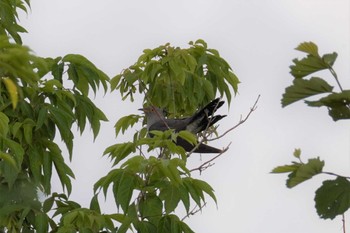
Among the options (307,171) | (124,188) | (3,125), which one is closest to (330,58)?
(307,171)

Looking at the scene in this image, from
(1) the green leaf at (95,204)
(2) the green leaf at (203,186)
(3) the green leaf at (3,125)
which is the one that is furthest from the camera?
(1) the green leaf at (95,204)

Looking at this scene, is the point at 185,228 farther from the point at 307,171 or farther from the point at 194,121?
the point at 307,171

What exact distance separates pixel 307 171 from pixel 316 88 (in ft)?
0.76

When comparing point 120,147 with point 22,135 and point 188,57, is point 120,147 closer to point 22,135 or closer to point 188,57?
point 22,135

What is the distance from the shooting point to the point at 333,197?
2291 millimetres

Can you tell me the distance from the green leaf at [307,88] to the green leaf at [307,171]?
0.60 feet

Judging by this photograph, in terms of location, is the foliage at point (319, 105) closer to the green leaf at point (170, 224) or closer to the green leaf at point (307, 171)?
the green leaf at point (307, 171)

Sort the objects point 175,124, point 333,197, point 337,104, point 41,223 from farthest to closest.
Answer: point 175,124 < point 41,223 < point 333,197 < point 337,104

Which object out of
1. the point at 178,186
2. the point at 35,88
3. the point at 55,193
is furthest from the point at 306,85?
the point at 55,193

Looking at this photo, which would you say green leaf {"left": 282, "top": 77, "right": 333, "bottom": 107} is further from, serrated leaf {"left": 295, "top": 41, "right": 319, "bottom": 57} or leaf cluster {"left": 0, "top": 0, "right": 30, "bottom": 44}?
leaf cluster {"left": 0, "top": 0, "right": 30, "bottom": 44}

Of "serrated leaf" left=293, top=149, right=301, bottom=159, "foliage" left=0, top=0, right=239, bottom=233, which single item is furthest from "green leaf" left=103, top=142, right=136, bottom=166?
"serrated leaf" left=293, top=149, right=301, bottom=159

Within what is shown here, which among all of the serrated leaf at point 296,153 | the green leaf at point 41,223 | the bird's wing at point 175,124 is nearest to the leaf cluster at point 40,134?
the green leaf at point 41,223

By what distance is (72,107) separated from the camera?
8586 mm

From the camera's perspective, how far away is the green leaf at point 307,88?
7.25ft
